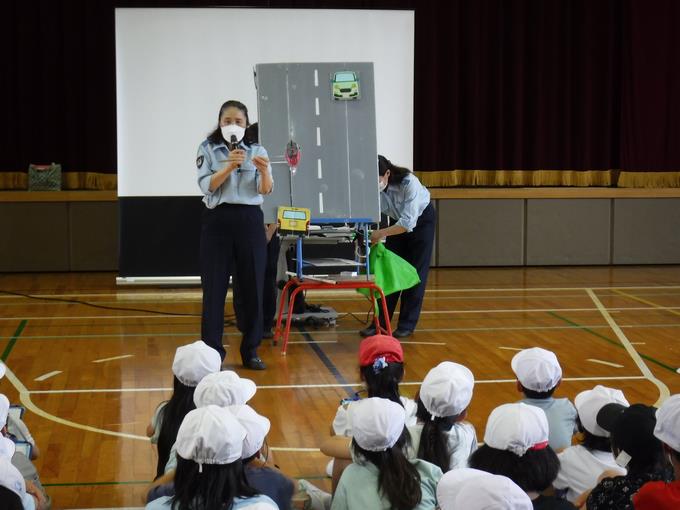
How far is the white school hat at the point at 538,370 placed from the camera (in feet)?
12.1

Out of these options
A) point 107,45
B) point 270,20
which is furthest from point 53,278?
point 270,20

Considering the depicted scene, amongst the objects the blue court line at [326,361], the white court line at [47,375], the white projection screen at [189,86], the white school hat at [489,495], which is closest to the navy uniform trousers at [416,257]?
the blue court line at [326,361]

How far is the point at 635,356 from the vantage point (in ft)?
21.6

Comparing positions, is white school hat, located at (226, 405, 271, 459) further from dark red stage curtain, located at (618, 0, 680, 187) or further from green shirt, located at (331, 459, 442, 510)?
dark red stage curtain, located at (618, 0, 680, 187)

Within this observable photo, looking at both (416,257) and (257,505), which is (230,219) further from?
(257,505)

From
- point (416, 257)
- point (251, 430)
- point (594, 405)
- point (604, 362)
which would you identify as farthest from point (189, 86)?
point (251, 430)

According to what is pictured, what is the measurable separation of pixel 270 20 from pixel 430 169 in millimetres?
3154

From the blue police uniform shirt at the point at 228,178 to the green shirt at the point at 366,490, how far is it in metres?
3.15

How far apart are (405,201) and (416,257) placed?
495 millimetres

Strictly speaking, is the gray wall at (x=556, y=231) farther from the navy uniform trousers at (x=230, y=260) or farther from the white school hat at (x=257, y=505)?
the white school hat at (x=257, y=505)

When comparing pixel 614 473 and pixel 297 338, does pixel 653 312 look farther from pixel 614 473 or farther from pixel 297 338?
pixel 614 473

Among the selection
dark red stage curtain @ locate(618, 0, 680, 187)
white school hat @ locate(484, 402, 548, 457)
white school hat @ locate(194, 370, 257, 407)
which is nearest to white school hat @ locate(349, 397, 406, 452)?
white school hat @ locate(484, 402, 548, 457)

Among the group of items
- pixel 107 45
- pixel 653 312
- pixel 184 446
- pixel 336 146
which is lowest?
pixel 653 312

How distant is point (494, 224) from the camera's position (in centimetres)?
1200
